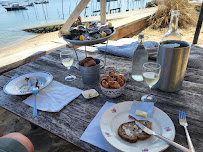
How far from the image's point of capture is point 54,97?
99cm

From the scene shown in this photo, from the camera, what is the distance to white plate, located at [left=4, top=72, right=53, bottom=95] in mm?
1029

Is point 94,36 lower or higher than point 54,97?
higher

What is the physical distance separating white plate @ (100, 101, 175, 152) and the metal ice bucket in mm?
256

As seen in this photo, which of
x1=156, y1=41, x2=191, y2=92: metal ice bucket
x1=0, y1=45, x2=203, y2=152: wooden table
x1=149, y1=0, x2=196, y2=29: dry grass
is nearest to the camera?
x1=0, y1=45, x2=203, y2=152: wooden table

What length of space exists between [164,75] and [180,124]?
1.01 ft

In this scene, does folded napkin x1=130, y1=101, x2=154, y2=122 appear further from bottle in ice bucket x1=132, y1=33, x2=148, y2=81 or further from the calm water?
the calm water

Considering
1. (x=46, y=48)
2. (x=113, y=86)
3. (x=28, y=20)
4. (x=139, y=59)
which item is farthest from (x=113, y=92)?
(x=28, y=20)

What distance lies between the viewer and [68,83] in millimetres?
1158

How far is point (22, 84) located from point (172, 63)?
1.08m

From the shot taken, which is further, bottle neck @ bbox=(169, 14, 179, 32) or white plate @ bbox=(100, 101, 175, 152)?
bottle neck @ bbox=(169, 14, 179, 32)

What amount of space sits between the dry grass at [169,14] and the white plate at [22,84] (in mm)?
5153

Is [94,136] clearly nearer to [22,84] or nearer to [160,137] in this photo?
[160,137]

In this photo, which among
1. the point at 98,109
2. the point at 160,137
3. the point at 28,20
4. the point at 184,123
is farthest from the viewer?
the point at 28,20

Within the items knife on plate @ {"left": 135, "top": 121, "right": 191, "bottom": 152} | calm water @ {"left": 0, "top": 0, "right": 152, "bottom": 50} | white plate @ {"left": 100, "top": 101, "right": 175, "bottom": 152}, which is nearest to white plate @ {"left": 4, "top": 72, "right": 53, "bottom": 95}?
white plate @ {"left": 100, "top": 101, "right": 175, "bottom": 152}
